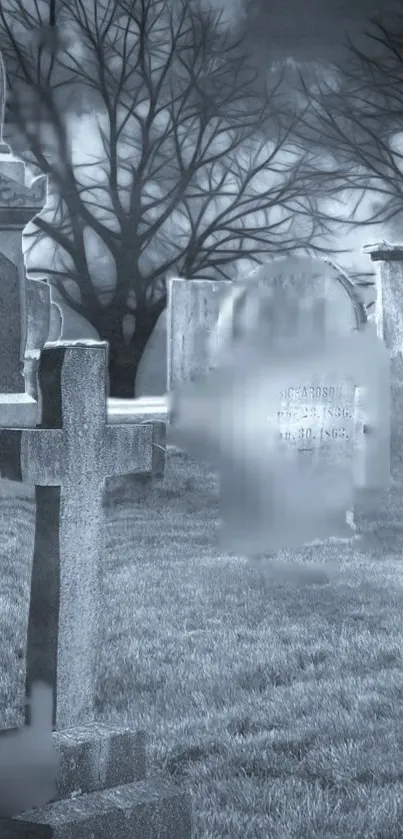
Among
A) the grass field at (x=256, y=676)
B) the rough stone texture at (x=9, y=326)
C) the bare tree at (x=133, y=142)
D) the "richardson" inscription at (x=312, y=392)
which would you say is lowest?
the grass field at (x=256, y=676)

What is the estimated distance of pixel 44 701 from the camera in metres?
3.55

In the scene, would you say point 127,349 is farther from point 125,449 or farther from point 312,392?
point 125,449

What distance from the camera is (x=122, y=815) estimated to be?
334 centimetres

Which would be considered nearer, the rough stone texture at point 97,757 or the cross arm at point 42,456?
the rough stone texture at point 97,757

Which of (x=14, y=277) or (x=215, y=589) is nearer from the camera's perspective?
(x=215, y=589)

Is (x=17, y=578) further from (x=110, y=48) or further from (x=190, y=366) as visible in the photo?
(x=110, y=48)

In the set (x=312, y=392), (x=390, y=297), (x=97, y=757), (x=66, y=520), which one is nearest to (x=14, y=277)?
(x=312, y=392)

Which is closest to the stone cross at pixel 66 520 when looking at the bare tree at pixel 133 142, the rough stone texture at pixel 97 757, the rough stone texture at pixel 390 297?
the rough stone texture at pixel 97 757

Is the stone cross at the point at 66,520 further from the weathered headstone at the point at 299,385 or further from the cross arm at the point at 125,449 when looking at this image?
the weathered headstone at the point at 299,385

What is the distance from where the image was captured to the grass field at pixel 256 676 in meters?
4.00

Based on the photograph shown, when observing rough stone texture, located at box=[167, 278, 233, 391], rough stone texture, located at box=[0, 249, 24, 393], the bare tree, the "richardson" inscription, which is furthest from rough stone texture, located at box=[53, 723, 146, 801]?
the bare tree

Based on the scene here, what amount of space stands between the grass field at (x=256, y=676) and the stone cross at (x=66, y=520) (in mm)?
627

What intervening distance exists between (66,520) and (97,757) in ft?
2.17

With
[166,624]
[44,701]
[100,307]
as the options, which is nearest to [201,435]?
[166,624]
